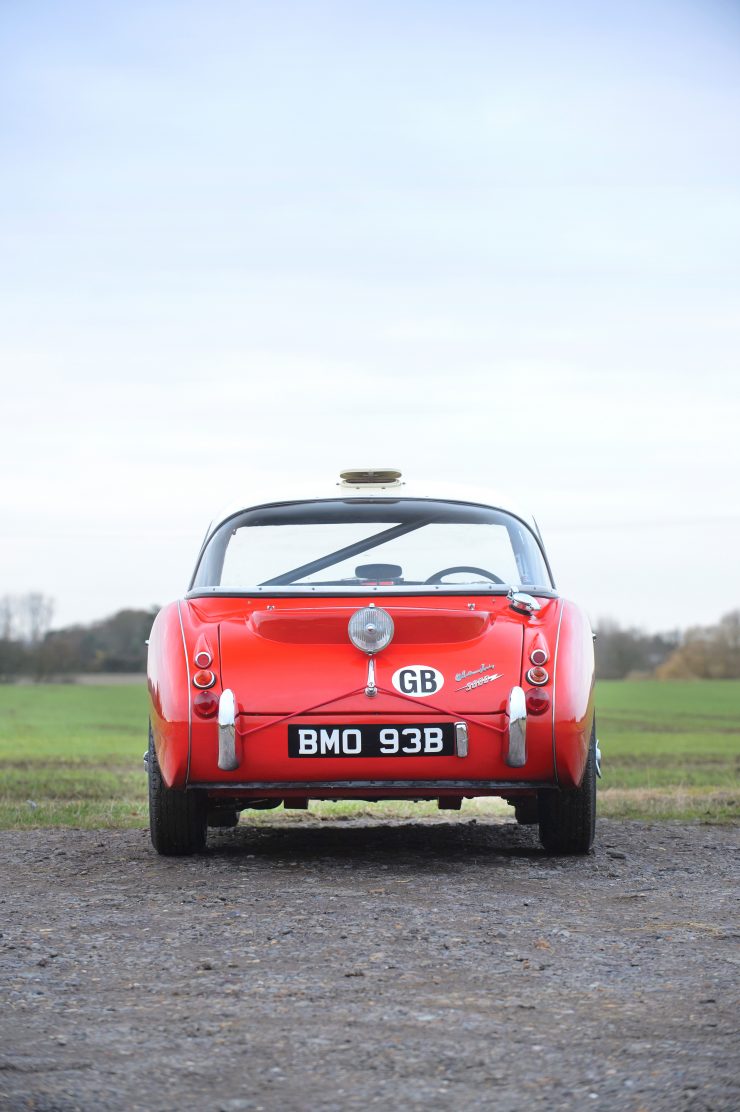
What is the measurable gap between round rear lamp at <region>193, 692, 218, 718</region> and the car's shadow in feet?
2.82

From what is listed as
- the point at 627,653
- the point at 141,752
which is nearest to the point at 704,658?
the point at 627,653

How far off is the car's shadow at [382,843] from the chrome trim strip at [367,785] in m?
0.48

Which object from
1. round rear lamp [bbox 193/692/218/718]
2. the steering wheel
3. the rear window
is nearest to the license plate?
round rear lamp [bbox 193/692/218/718]

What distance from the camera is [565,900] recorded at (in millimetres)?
5098

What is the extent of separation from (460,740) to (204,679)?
3.60 ft

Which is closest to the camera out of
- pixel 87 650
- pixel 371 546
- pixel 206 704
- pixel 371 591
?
pixel 206 704

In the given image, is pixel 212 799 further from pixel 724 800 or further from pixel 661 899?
pixel 724 800

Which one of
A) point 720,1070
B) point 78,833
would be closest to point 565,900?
point 720,1070

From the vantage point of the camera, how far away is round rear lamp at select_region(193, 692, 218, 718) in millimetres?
5785

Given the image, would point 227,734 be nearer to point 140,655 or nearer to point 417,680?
point 417,680

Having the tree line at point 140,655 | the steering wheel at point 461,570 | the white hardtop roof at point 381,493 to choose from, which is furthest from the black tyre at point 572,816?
the tree line at point 140,655

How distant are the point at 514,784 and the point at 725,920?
4.05 ft

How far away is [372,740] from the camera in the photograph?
18.7ft

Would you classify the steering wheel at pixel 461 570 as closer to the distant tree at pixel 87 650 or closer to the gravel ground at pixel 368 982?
the gravel ground at pixel 368 982
